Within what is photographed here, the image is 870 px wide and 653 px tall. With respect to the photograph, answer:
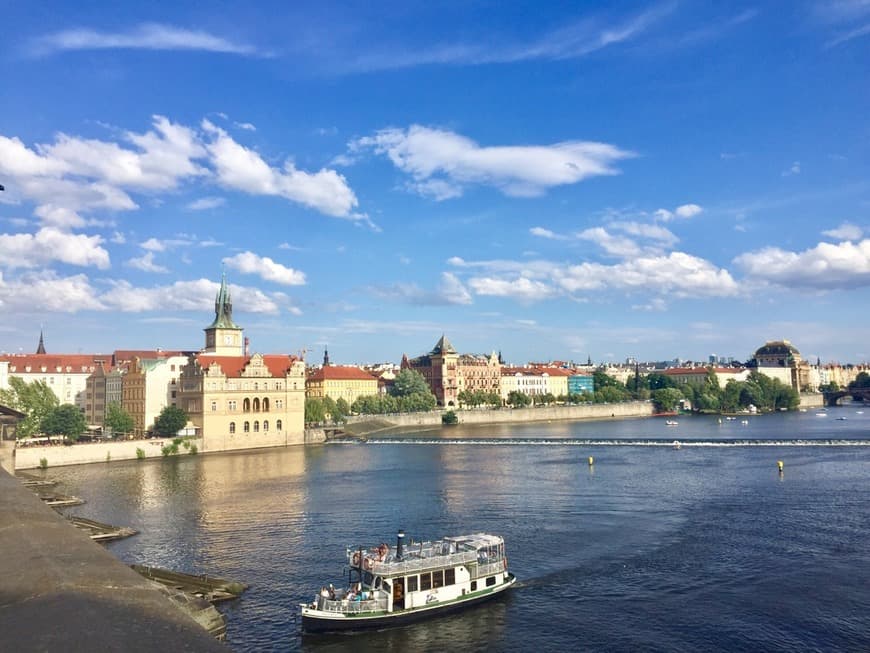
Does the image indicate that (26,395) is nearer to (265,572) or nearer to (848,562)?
(265,572)

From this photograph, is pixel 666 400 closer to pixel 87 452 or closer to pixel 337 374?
pixel 337 374

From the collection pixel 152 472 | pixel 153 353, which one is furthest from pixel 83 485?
pixel 153 353

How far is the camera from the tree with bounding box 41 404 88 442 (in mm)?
75375

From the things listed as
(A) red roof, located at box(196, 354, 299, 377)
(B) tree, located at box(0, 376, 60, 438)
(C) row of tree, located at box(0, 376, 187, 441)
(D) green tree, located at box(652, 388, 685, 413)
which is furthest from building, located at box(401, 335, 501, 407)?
(B) tree, located at box(0, 376, 60, 438)

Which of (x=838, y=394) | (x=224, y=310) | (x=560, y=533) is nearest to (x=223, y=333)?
(x=224, y=310)

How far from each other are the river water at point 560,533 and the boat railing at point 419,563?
6.18 feet

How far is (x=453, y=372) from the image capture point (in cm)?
15662

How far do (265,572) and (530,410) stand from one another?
10857 centimetres

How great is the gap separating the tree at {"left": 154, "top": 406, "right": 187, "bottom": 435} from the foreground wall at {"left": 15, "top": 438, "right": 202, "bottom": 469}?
3404 mm

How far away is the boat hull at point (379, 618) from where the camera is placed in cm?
2434

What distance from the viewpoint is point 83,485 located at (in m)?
55.8

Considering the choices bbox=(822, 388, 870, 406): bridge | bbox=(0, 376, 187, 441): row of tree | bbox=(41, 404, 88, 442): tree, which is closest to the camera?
bbox=(41, 404, 88, 442): tree

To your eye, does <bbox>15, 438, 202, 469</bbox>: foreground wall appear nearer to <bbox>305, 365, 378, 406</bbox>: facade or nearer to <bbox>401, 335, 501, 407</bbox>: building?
<bbox>305, 365, 378, 406</bbox>: facade

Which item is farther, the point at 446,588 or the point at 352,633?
the point at 446,588
